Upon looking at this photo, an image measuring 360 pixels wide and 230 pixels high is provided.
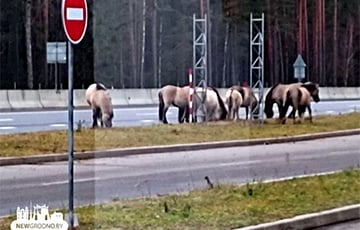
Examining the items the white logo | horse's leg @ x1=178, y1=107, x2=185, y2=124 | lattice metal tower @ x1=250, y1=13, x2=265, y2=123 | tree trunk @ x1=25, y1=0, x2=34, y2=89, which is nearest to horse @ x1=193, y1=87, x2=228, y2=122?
horse's leg @ x1=178, y1=107, x2=185, y2=124

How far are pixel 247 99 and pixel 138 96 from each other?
16.0 feet

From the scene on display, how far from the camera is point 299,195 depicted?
14.2 m

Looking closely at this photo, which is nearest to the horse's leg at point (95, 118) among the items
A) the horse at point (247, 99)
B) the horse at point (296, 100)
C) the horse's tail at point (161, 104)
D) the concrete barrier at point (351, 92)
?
the horse's tail at point (161, 104)

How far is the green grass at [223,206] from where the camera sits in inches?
448

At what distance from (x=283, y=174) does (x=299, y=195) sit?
14.2ft

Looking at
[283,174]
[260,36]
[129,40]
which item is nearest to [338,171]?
[283,174]

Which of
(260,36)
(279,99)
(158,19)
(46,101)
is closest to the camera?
(158,19)

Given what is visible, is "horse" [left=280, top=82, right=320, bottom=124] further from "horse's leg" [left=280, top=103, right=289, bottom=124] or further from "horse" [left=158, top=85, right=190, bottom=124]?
"horse" [left=158, top=85, right=190, bottom=124]

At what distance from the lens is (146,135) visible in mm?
25922

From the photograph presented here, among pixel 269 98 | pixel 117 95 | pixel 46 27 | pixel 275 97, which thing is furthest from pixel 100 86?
pixel 46 27

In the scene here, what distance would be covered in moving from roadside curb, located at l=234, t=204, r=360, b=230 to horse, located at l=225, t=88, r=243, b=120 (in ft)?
66.4

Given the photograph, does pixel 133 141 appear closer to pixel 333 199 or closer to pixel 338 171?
pixel 338 171

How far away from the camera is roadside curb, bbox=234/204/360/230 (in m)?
11.3

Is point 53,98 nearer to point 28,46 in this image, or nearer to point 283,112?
point 28,46
